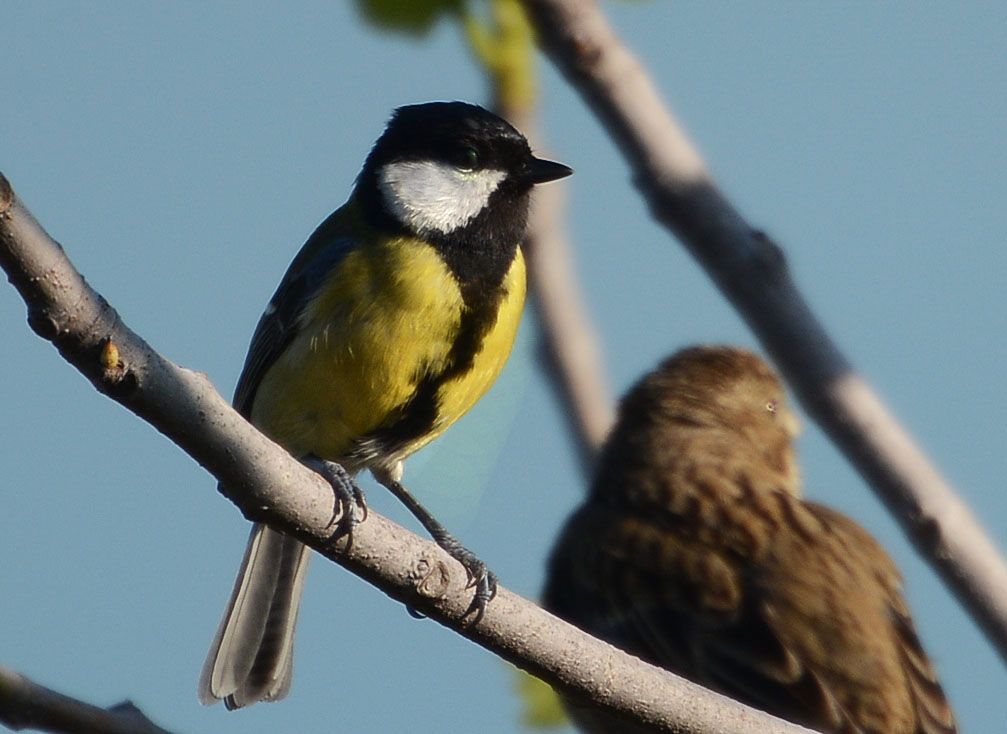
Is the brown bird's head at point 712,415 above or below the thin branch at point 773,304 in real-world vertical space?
above

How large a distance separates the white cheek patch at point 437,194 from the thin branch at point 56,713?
2.55 m

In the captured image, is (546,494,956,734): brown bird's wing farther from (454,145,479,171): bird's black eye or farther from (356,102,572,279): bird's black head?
(454,145,479,171): bird's black eye

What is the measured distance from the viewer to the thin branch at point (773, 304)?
429cm

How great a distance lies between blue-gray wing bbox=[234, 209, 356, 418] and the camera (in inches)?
209

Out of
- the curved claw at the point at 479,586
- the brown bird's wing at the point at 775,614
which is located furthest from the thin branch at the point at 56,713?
the brown bird's wing at the point at 775,614

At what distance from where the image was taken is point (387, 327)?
4.96 meters

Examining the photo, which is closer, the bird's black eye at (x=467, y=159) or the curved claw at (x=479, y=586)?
the curved claw at (x=479, y=586)

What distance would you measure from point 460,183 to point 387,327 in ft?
2.65

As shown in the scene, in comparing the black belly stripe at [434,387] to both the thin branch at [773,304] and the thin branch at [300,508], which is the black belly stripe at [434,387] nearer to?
the thin branch at [773,304]

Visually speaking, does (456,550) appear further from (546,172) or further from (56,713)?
(56,713)

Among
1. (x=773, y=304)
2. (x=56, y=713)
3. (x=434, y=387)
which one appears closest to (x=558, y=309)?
(x=434, y=387)

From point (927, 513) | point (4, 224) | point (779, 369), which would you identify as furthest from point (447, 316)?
point (4, 224)

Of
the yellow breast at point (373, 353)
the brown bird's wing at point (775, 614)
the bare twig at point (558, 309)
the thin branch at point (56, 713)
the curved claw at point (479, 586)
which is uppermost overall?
the bare twig at point (558, 309)

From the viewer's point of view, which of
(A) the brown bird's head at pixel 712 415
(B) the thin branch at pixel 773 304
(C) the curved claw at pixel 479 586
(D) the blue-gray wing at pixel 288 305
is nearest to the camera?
(C) the curved claw at pixel 479 586
